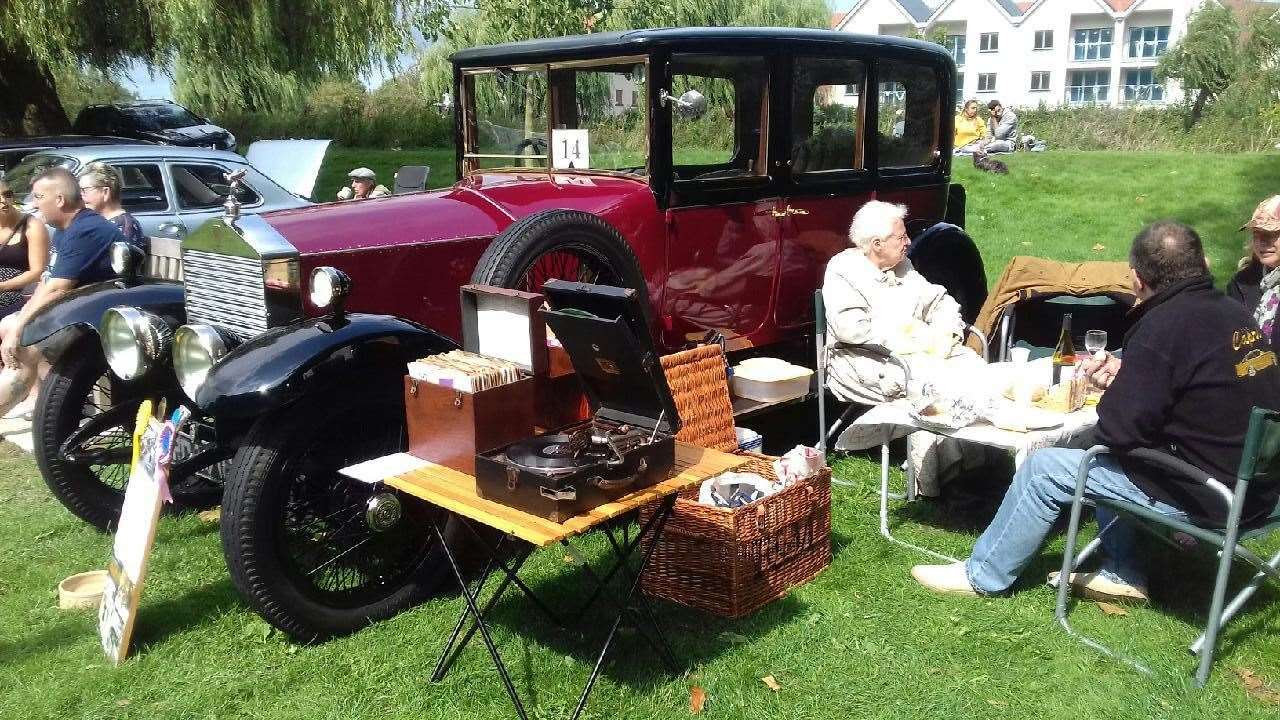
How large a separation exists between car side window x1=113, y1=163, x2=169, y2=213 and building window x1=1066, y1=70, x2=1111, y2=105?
5738 cm

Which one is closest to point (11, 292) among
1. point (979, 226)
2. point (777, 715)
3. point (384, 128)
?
point (777, 715)

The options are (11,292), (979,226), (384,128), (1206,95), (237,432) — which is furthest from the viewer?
(1206,95)

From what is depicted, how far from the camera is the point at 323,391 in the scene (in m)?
3.32

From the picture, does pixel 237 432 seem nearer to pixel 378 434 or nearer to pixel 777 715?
pixel 378 434

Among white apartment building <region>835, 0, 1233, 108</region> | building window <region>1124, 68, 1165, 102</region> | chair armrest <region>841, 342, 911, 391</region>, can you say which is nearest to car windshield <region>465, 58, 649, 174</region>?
chair armrest <region>841, 342, 911, 391</region>

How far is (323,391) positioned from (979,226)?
29.9 ft

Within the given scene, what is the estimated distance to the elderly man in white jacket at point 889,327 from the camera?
177 inches

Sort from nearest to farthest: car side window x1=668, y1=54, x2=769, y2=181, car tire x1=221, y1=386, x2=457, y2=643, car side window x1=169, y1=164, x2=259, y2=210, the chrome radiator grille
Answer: car tire x1=221, y1=386, x2=457, y2=643, the chrome radiator grille, car side window x1=668, y1=54, x2=769, y2=181, car side window x1=169, y1=164, x2=259, y2=210

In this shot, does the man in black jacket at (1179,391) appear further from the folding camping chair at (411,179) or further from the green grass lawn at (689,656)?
the folding camping chair at (411,179)

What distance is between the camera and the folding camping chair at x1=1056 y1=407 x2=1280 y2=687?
2.80 meters

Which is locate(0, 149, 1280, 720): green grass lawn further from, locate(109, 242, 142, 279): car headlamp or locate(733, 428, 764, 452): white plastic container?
locate(109, 242, 142, 279): car headlamp

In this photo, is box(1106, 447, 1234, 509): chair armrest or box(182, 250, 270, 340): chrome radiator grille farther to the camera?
box(182, 250, 270, 340): chrome radiator grille

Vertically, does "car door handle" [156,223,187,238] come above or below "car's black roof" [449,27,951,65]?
below

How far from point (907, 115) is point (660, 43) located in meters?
2.02
